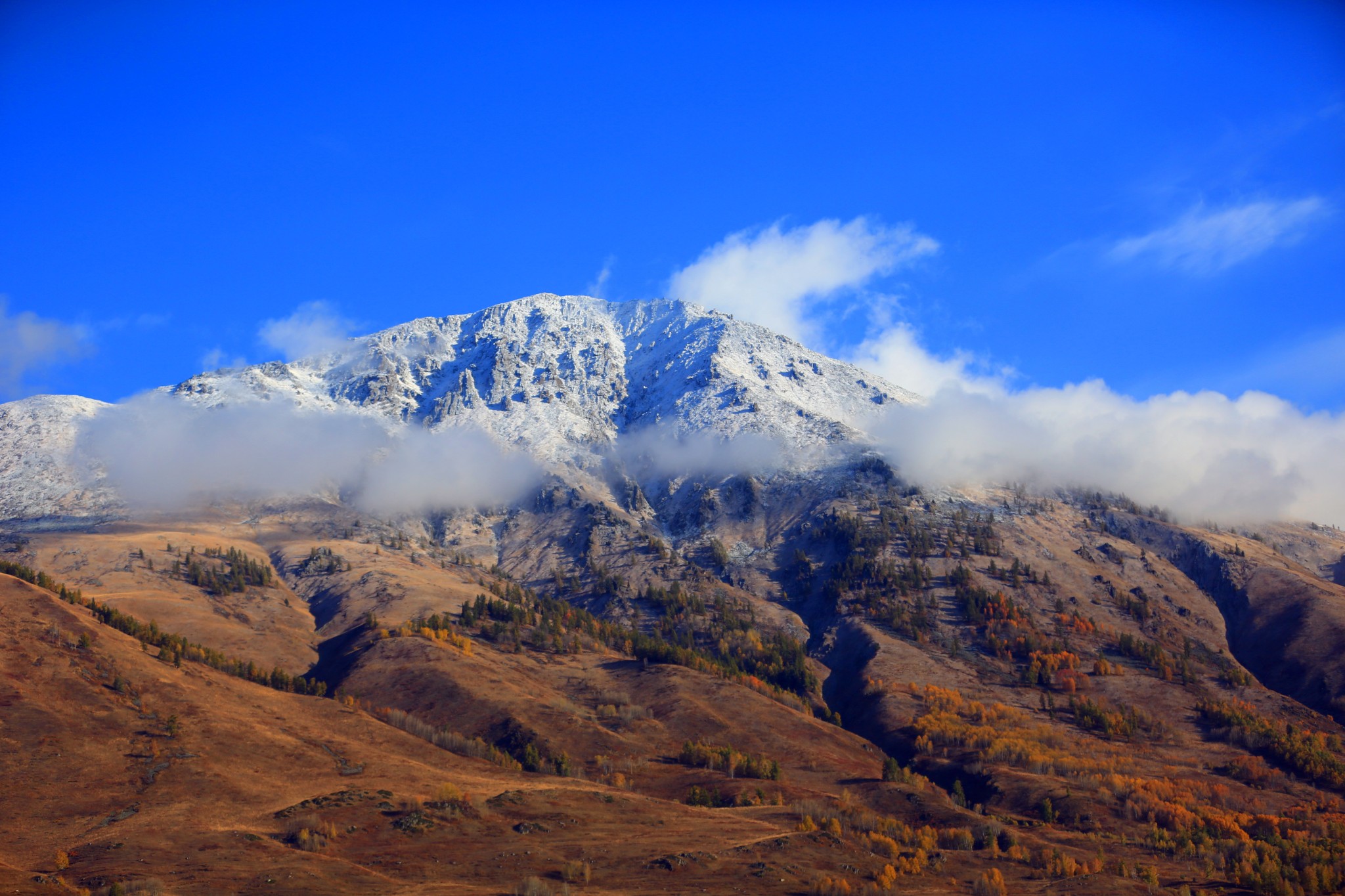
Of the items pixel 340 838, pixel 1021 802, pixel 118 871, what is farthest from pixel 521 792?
pixel 1021 802

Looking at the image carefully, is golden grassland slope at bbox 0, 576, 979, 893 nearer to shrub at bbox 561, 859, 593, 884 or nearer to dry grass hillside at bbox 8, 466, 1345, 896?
dry grass hillside at bbox 8, 466, 1345, 896

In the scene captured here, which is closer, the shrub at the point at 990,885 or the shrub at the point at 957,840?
the shrub at the point at 990,885

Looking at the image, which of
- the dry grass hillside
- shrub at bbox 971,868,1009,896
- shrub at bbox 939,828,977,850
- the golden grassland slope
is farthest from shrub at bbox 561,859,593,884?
shrub at bbox 939,828,977,850

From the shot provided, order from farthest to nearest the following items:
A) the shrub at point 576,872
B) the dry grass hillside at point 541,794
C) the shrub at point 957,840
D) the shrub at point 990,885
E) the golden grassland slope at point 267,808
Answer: the shrub at point 957,840, the shrub at point 990,885, the dry grass hillside at point 541,794, the shrub at point 576,872, the golden grassland slope at point 267,808

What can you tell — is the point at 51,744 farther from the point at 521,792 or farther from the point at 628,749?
the point at 628,749

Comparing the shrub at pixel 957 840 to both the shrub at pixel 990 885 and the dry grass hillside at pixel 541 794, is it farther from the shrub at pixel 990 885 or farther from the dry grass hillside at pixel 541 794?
the shrub at pixel 990 885

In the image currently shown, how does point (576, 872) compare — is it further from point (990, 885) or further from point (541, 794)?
point (990, 885)

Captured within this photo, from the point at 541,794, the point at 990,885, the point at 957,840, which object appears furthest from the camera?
the point at 957,840

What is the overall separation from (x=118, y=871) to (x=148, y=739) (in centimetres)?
4032

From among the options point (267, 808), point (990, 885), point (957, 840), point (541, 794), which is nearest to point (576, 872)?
point (541, 794)

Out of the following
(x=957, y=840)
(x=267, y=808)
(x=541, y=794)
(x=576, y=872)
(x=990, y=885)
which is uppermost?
(x=957, y=840)

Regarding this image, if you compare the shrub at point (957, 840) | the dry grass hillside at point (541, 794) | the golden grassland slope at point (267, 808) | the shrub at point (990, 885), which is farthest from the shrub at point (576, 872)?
the shrub at point (957, 840)

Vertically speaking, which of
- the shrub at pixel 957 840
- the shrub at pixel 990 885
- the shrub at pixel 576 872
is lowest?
the shrub at pixel 576 872

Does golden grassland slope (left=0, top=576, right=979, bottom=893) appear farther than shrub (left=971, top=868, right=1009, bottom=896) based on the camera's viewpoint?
No
